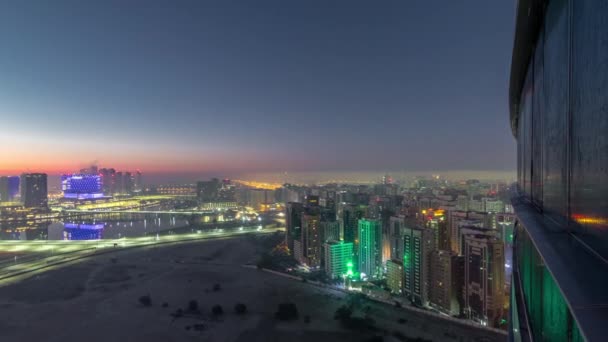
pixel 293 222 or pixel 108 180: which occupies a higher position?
pixel 108 180

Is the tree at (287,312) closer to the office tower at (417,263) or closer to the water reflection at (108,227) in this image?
the office tower at (417,263)

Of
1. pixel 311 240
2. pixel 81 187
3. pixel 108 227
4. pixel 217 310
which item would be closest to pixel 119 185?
pixel 81 187

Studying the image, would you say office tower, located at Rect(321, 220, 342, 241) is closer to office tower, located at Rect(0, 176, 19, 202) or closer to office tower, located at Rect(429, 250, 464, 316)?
office tower, located at Rect(429, 250, 464, 316)

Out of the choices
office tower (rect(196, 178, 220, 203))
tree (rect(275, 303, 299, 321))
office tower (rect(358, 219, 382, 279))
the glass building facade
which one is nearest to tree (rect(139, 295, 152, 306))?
tree (rect(275, 303, 299, 321))

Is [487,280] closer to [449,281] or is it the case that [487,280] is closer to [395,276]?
[449,281]

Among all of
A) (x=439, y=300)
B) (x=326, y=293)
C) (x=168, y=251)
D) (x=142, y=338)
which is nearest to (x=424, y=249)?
(x=439, y=300)

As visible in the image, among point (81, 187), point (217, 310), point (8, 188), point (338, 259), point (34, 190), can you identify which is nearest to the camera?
point (217, 310)

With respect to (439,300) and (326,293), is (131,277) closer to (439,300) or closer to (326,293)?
(326,293)
